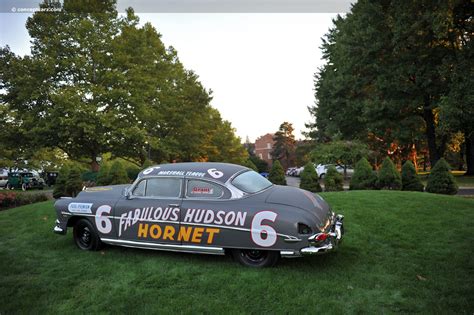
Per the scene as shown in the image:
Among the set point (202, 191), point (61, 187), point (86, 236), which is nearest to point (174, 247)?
point (202, 191)

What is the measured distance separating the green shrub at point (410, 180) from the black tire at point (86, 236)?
446 inches

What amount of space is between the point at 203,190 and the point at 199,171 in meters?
0.40

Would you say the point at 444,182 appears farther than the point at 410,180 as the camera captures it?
No

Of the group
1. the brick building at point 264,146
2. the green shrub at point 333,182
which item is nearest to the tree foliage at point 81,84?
the green shrub at point 333,182

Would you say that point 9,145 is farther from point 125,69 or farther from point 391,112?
point 391,112

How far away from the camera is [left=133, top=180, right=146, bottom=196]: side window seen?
5.76 metres

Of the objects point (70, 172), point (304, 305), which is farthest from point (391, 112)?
point (304, 305)

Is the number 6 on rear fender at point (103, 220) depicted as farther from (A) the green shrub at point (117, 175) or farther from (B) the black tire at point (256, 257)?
(A) the green shrub at point (117, 175)

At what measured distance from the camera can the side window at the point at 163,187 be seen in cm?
550

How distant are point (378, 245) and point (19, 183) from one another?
1085 inches

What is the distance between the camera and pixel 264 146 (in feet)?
332

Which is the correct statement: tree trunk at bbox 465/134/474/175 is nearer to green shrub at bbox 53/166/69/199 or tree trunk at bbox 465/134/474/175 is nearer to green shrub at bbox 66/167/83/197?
green shrub at bbox 66/167/83/197

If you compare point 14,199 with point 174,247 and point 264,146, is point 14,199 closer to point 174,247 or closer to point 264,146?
point 174,247

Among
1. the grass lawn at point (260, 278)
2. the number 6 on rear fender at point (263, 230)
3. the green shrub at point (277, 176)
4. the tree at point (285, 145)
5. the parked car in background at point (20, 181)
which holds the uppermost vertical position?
the tree at point (285, 145)
